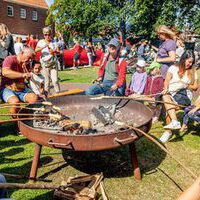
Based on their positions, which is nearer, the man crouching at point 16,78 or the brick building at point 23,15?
the man crouching at point 16,78

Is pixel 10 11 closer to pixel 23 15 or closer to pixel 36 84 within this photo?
pixel 23 15

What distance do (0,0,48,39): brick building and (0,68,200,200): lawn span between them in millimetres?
29171

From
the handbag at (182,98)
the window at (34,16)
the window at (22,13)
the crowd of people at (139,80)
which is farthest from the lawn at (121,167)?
the window at (34,16)

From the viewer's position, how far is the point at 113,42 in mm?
5344

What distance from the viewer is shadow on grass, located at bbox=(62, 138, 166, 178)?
4.04 metres

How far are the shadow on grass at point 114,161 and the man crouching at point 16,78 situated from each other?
1.25 meters

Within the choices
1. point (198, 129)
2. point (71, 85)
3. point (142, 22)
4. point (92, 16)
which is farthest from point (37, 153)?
point (92, 16)

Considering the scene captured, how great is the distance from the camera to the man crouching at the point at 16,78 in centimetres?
475

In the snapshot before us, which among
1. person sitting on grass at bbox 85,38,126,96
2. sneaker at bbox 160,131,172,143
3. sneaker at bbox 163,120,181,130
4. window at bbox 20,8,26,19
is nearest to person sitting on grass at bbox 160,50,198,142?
sneaker at bbox 160,131,172,143

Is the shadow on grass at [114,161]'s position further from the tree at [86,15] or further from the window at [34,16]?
the window at [34,16]

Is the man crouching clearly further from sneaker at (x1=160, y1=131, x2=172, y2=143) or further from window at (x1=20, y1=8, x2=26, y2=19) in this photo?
window at (x1=20, y1=8, x2=26, y2=19)

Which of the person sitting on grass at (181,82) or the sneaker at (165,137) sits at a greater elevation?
the person sitting on grass at (181,82)

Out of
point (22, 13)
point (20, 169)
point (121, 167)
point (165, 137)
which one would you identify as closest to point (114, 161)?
point (121, 167)

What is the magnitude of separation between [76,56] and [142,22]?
693 centimetres
